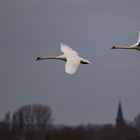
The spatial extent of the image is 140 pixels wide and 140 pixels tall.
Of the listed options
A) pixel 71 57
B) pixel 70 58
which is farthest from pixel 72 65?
pixel 71 57

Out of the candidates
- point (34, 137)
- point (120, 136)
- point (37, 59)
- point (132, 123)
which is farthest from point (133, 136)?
point (37, 59)

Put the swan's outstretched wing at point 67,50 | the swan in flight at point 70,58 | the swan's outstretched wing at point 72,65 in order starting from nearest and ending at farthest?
1. the swan's outstretched wing at point 72,65
2. the swan in flight at point 70,58
3. the swan's outstretched wing at point 67,50

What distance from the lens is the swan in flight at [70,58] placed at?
142 ft

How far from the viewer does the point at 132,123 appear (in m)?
194

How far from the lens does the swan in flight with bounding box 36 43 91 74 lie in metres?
43.4

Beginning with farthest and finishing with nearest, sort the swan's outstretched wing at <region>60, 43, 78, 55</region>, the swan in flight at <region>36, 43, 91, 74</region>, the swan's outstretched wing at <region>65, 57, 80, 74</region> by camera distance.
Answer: the swan's outstretched wing at <region>60, 43, 78, 55</region> → the swan in flight at <region>36, 43, 91, 74</region> → the swan's outstretched wing at <region>65, 57, 80, 74</region>

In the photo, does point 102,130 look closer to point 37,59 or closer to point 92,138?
point 92,138

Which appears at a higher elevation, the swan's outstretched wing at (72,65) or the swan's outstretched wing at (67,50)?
the swan's outstretched wing at (67,50)

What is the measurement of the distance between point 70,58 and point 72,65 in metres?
2.87

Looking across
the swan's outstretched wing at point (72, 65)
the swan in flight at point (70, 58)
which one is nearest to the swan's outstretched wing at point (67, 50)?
the swan in flight at point (70, 58)

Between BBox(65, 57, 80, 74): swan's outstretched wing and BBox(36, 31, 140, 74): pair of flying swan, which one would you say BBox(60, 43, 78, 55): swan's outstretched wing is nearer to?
BBox(36, 31, 140, 74): pair of flying swan

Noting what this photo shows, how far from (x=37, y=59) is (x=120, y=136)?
114906 millimetres

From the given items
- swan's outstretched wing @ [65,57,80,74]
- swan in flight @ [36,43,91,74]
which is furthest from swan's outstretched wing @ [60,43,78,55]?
swan's outstretched wing @ [65,57,80,74]

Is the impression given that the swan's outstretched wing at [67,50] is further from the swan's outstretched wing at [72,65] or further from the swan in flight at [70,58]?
the swan's outstretched wing at [72,65]
